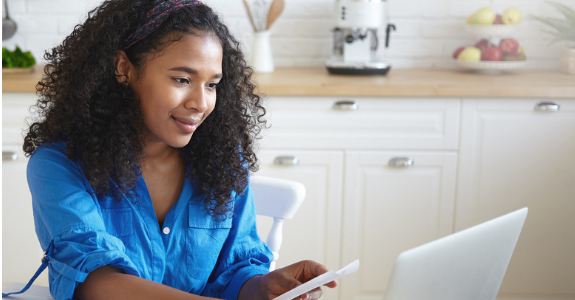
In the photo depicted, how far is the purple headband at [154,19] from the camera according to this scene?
3.37ft

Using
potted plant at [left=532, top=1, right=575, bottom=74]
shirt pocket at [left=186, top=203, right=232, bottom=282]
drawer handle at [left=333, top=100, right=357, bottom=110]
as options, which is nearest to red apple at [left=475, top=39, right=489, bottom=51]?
potted plant at [left=532, top=1, right=575, bottom=74]

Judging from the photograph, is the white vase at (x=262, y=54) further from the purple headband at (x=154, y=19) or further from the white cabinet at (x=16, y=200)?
the purple headband at (x=154, y=19)

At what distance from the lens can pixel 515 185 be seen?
2.27m

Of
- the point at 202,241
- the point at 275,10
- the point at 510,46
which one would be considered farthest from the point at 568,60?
the point at 202,241

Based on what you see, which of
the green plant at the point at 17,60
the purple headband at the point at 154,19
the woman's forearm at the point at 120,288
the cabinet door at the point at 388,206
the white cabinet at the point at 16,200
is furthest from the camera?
the green plant at the point at 17,60

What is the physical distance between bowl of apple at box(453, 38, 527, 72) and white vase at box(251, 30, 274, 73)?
80 centimetres

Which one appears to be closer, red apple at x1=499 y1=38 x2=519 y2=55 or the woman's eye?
the woman's eye

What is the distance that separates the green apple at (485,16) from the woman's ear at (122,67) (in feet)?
6.13

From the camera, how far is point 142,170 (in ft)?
3.71

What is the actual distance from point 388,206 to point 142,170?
1.31 meters

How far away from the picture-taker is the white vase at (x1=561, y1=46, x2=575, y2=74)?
255cm

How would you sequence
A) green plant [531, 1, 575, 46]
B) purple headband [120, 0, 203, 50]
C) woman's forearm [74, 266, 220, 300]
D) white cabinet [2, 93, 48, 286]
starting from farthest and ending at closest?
green plant [531, 1, 575, 46]
white cabinet [2, 93, 48, 286]
purple headband [120, 0, 203, 50]
woman's forearm [74, 266, 220, 300]

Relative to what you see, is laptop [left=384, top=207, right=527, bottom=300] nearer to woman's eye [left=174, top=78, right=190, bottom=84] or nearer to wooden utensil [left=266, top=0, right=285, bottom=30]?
woman's eye [left=174, top=78, right=190, bottom=84]

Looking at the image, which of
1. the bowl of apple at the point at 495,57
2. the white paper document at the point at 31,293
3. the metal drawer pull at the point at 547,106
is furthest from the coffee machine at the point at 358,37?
the white paper document at the point at 31,293
